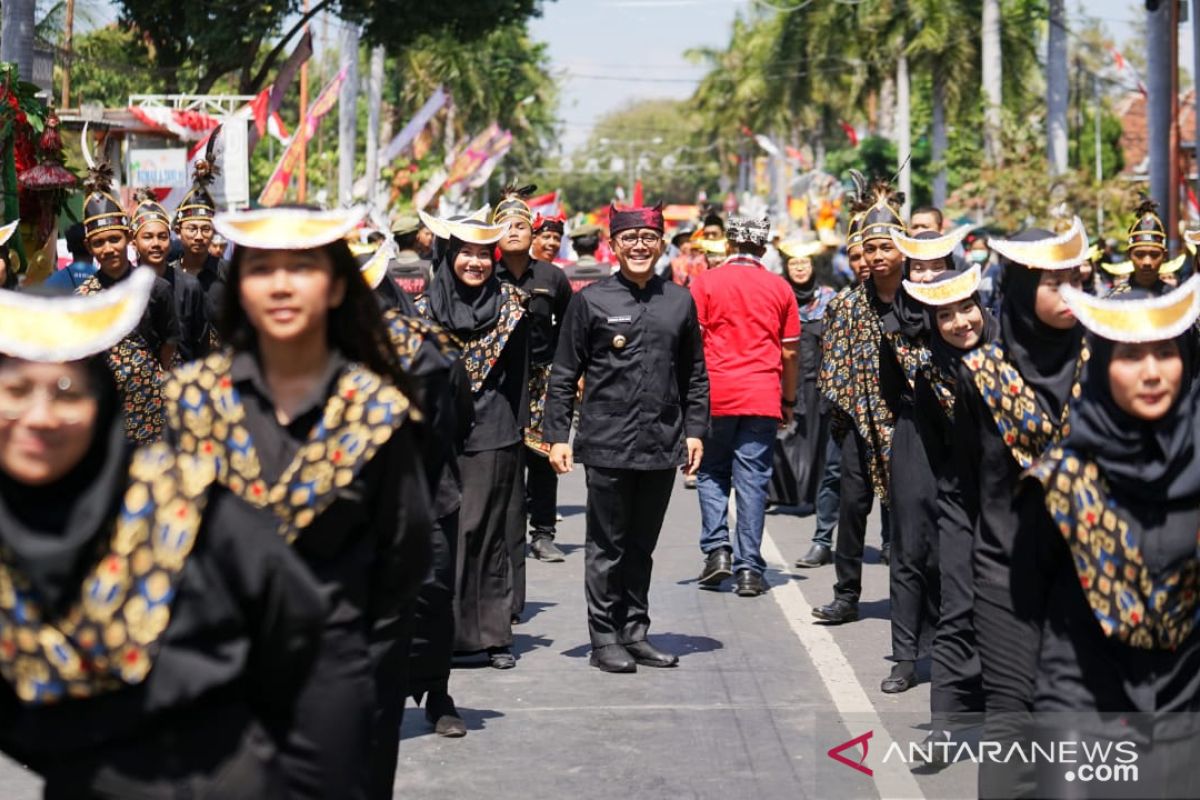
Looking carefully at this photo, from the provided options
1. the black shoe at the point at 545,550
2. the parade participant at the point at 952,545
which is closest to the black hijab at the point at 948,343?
the parade participant at the point at 952,545

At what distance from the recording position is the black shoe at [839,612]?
33.4 ft

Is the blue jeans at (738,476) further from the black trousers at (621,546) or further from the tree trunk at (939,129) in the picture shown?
the tree trunk at (939,129)

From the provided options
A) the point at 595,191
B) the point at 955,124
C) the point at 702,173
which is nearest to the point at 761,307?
the point at 955,124

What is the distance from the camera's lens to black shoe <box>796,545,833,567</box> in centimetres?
1225

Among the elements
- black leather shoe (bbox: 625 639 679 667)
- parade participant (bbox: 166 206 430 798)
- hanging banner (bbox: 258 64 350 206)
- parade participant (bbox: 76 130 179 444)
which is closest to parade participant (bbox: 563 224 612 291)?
parade participant (bbox: 76 130 179 444)

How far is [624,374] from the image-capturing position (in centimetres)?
920

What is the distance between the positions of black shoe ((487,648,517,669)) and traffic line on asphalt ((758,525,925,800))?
4.54 ft

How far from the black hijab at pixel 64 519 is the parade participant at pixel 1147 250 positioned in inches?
386

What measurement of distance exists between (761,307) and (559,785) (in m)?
5.01

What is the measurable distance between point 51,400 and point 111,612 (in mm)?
386

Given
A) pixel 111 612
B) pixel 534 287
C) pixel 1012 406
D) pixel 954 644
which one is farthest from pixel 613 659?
pixel 111 612

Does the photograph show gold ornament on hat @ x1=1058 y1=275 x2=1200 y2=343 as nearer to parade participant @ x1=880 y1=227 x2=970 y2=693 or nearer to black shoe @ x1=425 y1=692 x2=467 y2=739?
parade participant @ x1=880 y1=227 x2=970 y2=693

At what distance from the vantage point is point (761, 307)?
11.5m

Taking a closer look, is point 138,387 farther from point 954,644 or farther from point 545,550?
point 954,644
